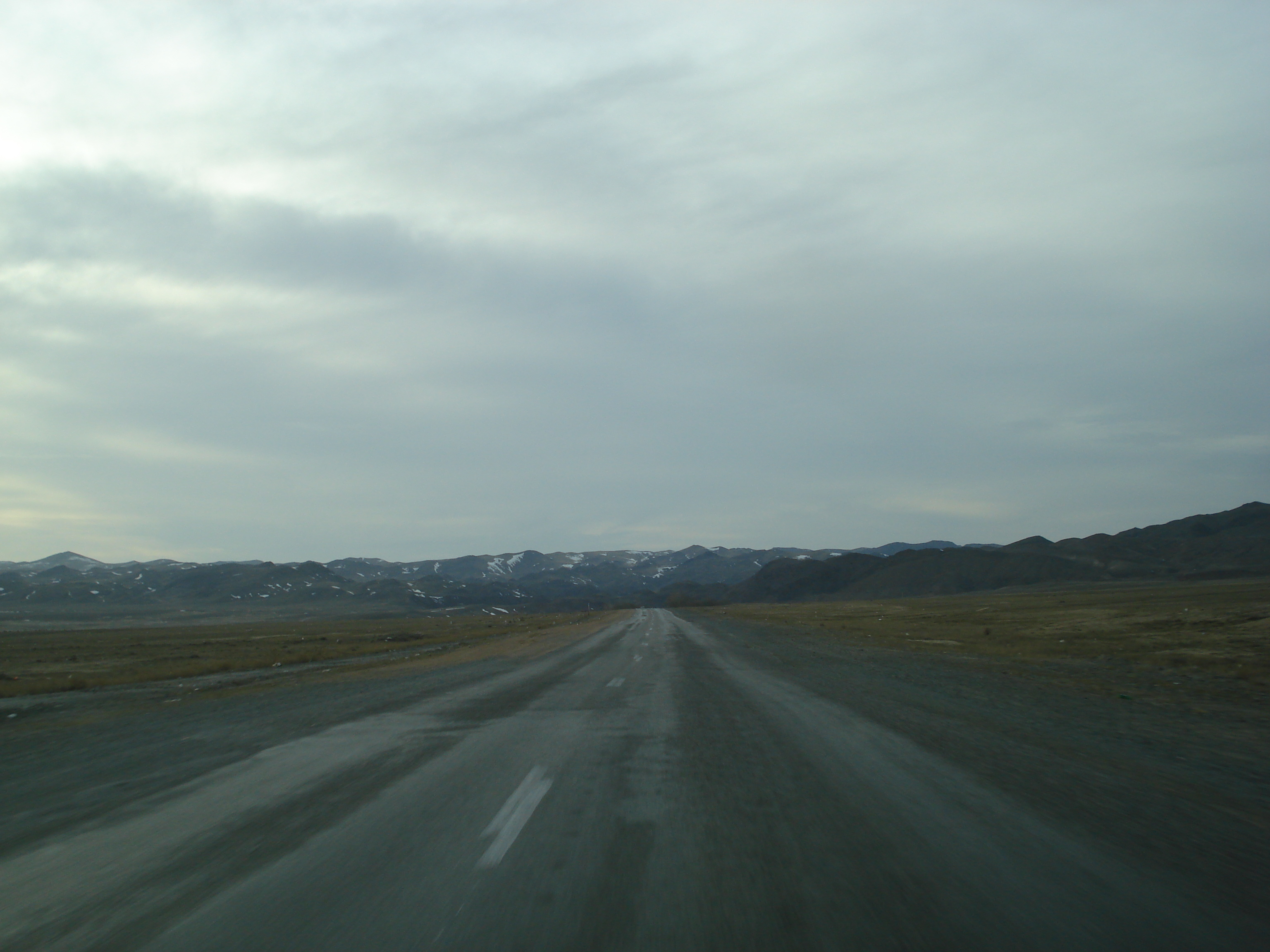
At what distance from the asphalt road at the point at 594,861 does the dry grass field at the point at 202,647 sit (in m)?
19.1

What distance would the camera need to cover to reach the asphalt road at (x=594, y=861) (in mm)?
4148

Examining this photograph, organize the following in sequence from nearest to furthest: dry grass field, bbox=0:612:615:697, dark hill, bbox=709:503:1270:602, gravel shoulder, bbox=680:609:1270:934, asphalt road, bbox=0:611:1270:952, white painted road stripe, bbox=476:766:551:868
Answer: asphalt road, bbox=0:611:1270:952
white painted road stripe, bbox=476:766:551:868
gravel shoulder, bbox=680:609:1270:934
dry grass field, bbox=0:612:615:697
dark hill, bbox=709:503:1270:602

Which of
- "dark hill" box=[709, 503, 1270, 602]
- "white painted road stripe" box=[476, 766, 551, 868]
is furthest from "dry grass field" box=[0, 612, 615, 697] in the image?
"dark hill" box=[709, 503, 1270, 602]

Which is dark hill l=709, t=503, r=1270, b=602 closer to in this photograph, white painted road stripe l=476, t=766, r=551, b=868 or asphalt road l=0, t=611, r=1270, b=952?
asphalt road l=0, t=611, r=1270, b=952

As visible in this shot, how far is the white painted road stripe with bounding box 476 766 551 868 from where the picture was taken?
18.0 ft

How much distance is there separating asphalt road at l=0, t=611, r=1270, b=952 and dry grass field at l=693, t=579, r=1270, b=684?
14.7 meters

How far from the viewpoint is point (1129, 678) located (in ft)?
57.9

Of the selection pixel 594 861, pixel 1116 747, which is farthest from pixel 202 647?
pixel 1116 747

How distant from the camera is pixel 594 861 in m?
5.32

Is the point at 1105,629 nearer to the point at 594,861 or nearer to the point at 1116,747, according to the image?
the point at 1116,747

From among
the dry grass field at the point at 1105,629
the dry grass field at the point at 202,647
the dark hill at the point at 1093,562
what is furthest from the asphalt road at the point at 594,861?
the dark hill at the point at 1093,562

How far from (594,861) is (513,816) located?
140cm

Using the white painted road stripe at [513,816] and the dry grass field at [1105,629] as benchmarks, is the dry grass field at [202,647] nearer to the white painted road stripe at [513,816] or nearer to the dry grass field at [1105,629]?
the dry grass field at [1105,629]

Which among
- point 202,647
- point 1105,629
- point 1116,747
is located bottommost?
point 202,647
